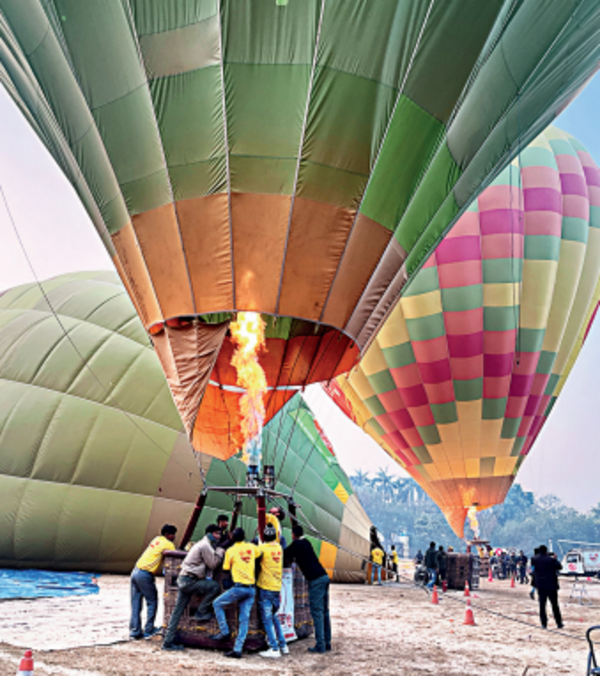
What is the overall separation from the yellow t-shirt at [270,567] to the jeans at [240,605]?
0.35ft

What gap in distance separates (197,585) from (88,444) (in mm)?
5482

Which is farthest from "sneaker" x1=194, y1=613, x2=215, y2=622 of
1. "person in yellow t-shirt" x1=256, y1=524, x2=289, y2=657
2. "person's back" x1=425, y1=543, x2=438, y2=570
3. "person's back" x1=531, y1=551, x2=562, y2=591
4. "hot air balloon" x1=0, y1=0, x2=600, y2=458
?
"person's back" x1=425, y1=543, x2=438, y2=570

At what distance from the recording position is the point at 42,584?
25.8ft

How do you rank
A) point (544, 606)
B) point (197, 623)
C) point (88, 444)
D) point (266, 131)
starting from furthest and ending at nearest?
point (88, 444), point (544, 606), point (266, 131), point (197, 623)

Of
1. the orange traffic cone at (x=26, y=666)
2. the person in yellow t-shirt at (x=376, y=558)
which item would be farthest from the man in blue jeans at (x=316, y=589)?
the person in yellow t-shirt at (x=376, y=558)

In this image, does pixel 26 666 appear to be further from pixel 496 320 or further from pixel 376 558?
pixel 496 320

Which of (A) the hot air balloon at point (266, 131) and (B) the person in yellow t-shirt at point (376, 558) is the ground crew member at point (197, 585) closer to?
(A) the hot air balloon at point (266, 131)

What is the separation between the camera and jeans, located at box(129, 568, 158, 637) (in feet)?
17.0

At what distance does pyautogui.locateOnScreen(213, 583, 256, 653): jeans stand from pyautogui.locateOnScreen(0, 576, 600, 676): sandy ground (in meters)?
0.17

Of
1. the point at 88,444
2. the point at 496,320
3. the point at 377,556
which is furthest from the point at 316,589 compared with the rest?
the point at 496,320

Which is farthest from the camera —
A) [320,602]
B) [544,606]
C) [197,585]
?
[544,606]

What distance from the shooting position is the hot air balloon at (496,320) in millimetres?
13125

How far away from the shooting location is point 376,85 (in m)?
5.65

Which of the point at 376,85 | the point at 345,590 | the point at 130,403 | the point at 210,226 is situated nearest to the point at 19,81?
the point at 210,226
